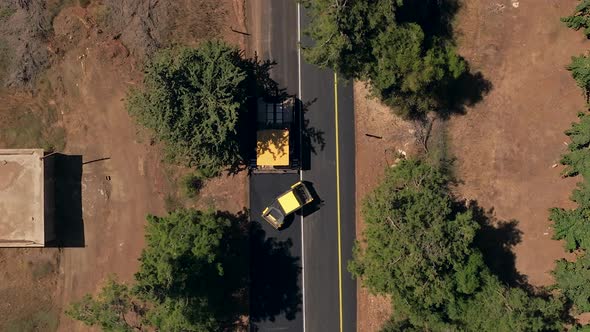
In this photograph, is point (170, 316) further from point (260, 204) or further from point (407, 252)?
point (407, 252)

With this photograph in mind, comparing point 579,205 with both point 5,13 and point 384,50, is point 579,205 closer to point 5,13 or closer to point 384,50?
point 384,50

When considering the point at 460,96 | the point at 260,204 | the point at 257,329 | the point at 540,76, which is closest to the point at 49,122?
the point at 260,204

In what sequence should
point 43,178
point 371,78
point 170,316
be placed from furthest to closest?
1. point 43,178
2. point 371,78
3. point 170,316

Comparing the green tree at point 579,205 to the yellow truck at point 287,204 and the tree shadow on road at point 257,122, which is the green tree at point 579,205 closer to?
the tree shadow on road at point 257,122

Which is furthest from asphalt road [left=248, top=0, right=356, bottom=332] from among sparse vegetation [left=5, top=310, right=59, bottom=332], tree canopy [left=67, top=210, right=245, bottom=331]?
sparse vegetation [left=5, top=310, right=59, bottom=332]

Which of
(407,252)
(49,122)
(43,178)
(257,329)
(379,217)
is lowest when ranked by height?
(257,329)

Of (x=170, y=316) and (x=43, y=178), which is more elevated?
(x=43, y=178)

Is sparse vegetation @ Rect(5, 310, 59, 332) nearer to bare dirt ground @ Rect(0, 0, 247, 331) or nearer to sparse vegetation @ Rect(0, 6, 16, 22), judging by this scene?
bare dirt ground @ Rect(0, 0, 247, 331)
